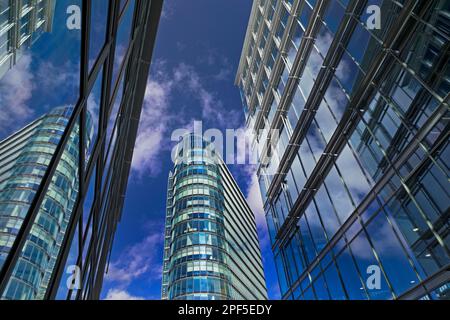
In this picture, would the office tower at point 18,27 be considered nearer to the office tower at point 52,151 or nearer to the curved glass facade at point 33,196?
the office tower at point 52,151

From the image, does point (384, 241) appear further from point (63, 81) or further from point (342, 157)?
point (63, 81)

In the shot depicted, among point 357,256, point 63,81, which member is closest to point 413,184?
point 357,256

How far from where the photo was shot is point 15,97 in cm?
218

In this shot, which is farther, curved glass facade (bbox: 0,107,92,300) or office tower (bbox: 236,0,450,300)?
office tower (bbox: 236,0,450,300)

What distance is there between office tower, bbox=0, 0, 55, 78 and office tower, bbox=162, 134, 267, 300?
44495 millimetres

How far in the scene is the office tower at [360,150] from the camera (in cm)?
845

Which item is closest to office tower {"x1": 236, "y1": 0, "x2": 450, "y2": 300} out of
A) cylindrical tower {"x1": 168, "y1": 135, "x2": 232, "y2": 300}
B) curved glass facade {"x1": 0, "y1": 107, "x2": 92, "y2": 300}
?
curved glass facade {"x1": 0, "y1": 107, "x2": 92, "y2": 300}

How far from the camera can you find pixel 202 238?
4950cm

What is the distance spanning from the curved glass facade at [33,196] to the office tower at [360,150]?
846 cm

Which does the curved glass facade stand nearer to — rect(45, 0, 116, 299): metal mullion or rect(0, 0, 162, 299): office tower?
rect(0, 0, 162, 299): office tower

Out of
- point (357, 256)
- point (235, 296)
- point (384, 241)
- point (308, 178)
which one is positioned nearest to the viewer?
point (384, 241)

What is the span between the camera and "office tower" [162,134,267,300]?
1781 inches

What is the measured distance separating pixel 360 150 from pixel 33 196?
37.9 feet

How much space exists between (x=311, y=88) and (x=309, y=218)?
21.9 feet
